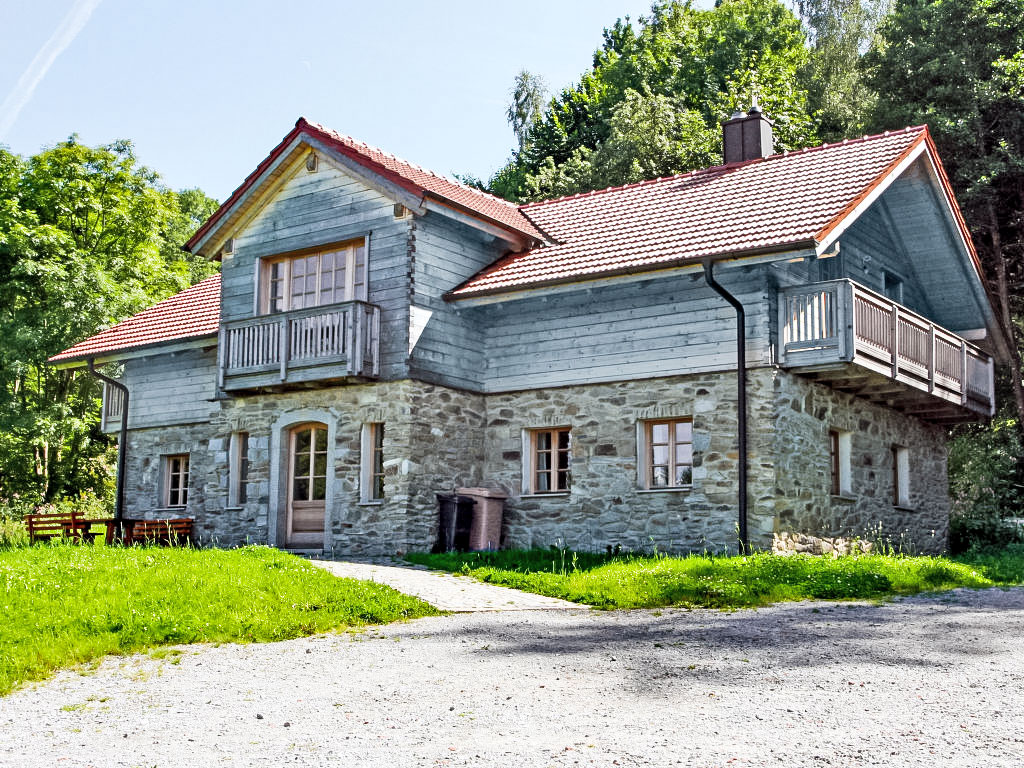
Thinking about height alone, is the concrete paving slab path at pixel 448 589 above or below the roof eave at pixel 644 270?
below

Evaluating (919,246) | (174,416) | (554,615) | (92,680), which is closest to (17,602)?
(92,680)

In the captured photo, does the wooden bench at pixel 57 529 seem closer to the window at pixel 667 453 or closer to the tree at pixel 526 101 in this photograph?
the window at pixel 667 453

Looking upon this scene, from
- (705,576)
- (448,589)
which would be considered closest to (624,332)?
(705,576)

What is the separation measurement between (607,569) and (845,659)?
236 inches

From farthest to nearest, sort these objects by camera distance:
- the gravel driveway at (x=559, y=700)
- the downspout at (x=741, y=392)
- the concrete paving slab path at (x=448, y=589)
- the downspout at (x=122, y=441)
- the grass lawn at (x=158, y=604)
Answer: the downspout at (x=122, y=441)
the downspout at (x=741, y=392)
the concrete paving slab path at (x=448, y=589)
the grass lawn at (x=158, y=604)
the gravel driveway at (x=559, y=700)

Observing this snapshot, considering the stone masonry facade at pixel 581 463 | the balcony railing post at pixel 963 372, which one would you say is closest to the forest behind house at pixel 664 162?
the balcony railing post at pixel 963 372

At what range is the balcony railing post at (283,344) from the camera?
17828mm

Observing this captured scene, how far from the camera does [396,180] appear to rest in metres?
17.5

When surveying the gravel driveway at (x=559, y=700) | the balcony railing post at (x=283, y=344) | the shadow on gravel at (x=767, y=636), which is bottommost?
the gravel driveway at (x=559, y=700)

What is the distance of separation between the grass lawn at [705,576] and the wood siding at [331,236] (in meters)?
3.78

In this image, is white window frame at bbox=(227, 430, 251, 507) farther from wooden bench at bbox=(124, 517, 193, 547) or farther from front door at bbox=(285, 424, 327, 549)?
front door at bbox=(285, 424, 327, 549)

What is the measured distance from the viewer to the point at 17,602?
10.2 meters

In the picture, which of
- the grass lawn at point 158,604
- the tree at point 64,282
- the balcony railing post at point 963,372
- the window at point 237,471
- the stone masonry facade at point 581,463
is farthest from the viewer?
the tree at point 64,282

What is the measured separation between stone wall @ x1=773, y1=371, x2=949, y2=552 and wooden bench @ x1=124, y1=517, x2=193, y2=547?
921 centimetres
